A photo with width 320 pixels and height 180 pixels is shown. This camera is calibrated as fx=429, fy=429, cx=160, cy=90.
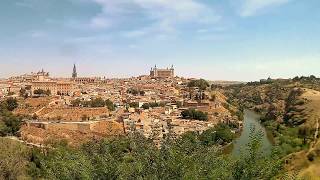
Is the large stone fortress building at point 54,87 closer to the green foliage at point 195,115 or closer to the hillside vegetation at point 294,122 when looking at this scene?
the green foliage at point 195,115

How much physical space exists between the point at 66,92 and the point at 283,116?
3475cm

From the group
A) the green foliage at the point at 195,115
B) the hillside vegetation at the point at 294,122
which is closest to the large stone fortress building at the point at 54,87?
the green foliage at the point at 195,115

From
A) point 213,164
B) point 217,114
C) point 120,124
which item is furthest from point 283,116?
point 213,164

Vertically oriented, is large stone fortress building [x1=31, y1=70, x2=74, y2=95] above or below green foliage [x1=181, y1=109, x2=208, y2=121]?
above

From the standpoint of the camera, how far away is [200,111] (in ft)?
159

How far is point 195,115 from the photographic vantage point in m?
47.2

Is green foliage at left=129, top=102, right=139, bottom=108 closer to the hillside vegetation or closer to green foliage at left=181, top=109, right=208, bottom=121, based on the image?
green foliage at left=181, top=109, right=208, bottom=121

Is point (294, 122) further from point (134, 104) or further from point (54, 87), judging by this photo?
point (54, 87)

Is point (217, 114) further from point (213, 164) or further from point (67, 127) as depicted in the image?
point (213, 164)

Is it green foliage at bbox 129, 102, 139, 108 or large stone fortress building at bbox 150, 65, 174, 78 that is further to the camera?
large stone fortress building at bbox 150, 65, 174, 78

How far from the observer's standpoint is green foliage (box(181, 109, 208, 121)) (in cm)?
4719

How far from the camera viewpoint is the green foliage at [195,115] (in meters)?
47.2

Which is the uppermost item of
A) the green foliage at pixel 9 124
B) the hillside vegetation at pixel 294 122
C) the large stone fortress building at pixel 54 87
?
the large stone fortress building at pixel 54 87

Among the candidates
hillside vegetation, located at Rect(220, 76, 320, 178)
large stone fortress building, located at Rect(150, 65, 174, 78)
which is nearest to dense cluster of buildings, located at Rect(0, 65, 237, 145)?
hillside vegetation, located at Rect(220, 76, 320, 178)
